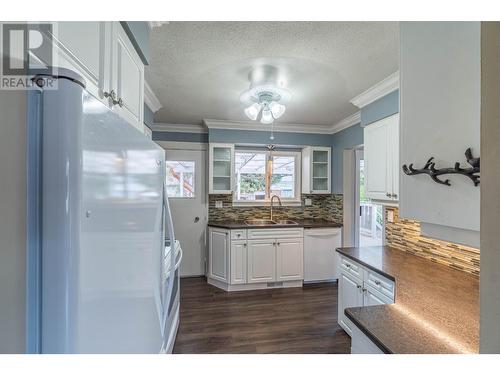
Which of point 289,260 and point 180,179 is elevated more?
point 180,179

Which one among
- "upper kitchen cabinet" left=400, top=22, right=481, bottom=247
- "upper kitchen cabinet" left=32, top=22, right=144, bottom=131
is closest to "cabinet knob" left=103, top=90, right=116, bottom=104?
"upper kitchen cabinet" left=32, top=22, right=144, bottom=131

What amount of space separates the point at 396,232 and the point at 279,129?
2161mm

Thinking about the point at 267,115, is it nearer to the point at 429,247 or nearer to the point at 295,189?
the point at 429,247

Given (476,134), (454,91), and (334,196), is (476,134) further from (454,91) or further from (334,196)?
(334,196)

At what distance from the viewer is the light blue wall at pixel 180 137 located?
3.76m

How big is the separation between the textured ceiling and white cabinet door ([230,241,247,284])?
1828 millimetres

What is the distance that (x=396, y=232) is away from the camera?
245 centimetres

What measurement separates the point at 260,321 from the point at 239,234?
1118mm

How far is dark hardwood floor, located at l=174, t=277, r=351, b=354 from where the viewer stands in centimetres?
213

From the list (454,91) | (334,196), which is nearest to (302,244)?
(334,196)

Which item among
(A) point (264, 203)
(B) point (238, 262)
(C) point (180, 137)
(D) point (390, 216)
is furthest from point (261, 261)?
(C) point (180, 137)

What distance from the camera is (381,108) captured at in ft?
7.60

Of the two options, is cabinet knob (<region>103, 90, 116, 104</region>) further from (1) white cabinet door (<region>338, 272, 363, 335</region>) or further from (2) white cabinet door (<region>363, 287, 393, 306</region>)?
(1) white cabinet door (<region>338, 272, 363, 335</region>)

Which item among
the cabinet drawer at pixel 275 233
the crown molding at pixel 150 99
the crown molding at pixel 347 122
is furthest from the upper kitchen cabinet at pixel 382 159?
the crown molding at pixel 150 99
